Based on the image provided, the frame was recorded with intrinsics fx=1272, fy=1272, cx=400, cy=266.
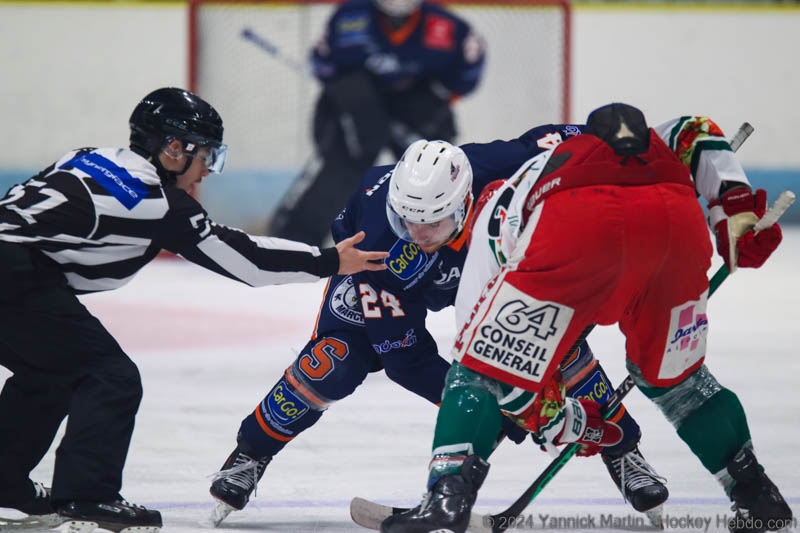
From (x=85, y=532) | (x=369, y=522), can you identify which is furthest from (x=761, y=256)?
(x=85, y=532)

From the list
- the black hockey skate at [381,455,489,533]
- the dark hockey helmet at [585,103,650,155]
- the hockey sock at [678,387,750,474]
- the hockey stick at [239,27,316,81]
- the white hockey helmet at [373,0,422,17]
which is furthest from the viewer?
the hockey stick at [239,27,316,81]

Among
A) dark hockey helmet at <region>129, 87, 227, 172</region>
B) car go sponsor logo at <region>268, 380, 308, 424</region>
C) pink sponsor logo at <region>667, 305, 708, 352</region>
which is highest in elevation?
dark hockey helmet at <region>129, 87, 227, 172</region>

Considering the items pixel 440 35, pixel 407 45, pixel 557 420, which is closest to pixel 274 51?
pixel 407 45

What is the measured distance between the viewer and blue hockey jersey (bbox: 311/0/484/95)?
7453 millimetres

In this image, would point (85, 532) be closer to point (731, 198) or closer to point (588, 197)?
point (588, 197)

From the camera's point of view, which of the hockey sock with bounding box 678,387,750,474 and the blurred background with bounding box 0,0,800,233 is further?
the blurred background with bounding box 0,0,800,233

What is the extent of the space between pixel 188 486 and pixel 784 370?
2.14 metres

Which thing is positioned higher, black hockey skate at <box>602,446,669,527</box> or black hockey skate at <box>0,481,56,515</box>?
black hockey skate at <box>602,446,669,527</box>

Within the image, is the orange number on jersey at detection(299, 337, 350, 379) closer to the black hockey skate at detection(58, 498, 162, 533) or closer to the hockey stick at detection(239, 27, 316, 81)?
the black hockey skate at detection(58, 498, 162, 533)

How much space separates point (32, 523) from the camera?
269cm

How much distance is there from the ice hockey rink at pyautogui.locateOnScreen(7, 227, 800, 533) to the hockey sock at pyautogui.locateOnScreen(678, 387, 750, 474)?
0.30 meters

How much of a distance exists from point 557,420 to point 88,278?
977 mm

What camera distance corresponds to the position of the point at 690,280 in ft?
7.41

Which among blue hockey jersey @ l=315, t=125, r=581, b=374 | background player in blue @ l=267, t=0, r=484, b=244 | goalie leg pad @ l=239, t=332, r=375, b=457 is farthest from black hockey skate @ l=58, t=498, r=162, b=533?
background player in blue @ l=267, t=0, r=484, b=244
